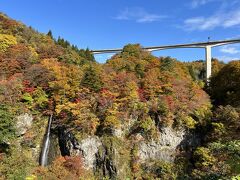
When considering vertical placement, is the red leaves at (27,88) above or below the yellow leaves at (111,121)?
above

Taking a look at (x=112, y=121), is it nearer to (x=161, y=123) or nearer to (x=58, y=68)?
(x=161, y=123)

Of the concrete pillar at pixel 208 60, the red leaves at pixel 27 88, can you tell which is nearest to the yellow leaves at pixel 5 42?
the red leaves at pixel 27 88

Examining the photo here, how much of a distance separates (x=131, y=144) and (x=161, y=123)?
352 cm

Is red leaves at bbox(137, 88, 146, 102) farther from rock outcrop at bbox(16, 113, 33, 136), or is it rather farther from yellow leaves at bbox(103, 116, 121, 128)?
rock outcrop at bbox(16, 113, 33, 136)

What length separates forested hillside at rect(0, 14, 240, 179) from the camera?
85.5 ft

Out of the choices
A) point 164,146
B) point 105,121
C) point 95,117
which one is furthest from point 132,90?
point 164,146

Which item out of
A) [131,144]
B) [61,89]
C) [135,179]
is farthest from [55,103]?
[135,179]

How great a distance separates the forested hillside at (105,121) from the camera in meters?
26.1

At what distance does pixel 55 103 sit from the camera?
2909cm

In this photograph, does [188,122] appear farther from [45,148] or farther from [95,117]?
[45,148]

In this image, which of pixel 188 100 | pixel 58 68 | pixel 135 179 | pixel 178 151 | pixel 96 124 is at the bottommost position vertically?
pixel 135 179

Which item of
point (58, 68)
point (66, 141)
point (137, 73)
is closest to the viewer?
point (66, 141)

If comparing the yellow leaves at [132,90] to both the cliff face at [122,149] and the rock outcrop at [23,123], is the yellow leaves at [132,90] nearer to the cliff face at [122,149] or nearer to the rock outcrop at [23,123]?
the cliff face at [122,149]

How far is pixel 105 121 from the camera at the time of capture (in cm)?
2822
